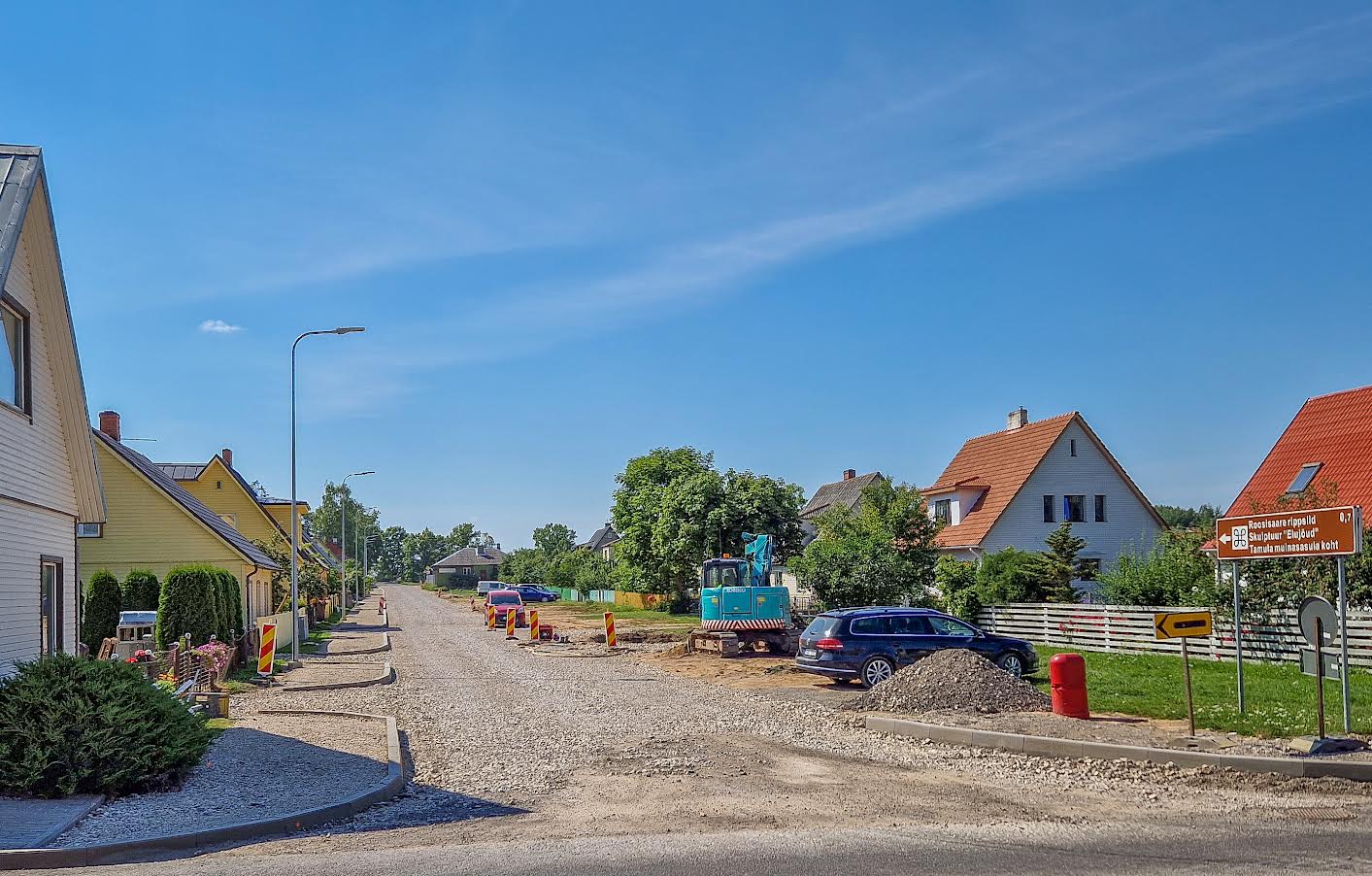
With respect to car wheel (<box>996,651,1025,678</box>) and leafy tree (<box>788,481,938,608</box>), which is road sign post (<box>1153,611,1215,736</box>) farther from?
leafy tree (<box>788,481,938,608</box>)

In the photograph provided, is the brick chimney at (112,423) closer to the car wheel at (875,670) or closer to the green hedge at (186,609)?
the green hedge at (186,609)

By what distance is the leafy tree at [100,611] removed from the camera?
2823cm

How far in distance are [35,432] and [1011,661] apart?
54.8 feet

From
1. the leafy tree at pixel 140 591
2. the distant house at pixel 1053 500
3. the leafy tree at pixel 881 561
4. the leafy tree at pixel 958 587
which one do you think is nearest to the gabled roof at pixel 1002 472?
the distant house at pixel 1053 500

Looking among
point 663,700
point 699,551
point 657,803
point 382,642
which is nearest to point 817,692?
point 663,700

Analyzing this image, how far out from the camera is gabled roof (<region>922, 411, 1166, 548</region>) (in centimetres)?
4297

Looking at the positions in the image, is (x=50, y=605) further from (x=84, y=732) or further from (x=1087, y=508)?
(x=1087, y=508)

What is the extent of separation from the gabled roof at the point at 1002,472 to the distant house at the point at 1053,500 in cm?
4

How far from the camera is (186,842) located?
9.22 meters

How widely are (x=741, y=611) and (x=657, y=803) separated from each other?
2080cm

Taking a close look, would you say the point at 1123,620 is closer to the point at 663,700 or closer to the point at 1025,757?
the point at 663,700

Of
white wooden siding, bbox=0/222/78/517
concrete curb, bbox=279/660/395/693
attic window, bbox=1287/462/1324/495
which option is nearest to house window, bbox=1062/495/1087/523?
attic window, bbox=1287/462/1324/495

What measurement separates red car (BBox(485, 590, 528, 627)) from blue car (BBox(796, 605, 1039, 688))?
28.7m

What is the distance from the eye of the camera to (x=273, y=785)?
1162 cm
